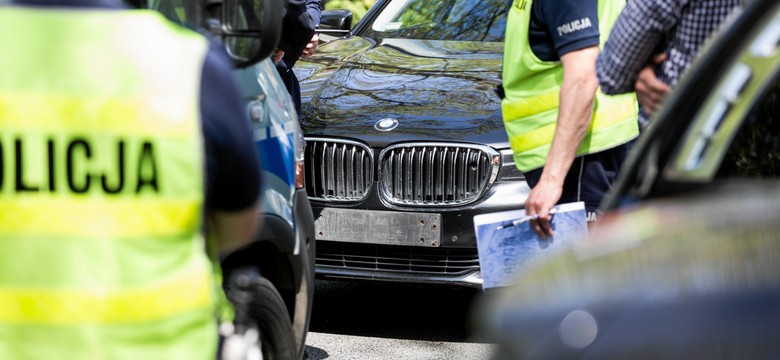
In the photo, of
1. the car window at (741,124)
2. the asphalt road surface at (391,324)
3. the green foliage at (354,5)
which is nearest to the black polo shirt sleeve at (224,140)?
the car window at (741,124)

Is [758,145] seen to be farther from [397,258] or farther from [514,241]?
[397,258]

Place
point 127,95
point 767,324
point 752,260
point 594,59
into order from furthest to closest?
1. point 594,59
2. point 127,95
3. point 752,260
4. point 767,324

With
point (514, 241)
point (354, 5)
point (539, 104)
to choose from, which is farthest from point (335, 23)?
point (354, 5)

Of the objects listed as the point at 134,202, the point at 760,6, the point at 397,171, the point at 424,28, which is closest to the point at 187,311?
the point at 134,202

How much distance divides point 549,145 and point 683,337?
2599mm

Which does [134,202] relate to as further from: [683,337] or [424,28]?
[424,28]

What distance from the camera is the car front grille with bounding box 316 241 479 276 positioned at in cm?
588

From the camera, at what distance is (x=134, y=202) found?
2230mm

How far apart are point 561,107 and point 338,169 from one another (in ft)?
6.42

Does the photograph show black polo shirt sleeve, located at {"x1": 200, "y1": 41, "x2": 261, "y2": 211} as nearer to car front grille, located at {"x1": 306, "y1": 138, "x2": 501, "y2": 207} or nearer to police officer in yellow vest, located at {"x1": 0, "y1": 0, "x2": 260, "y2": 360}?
police officer in yellow vest, located at {"x1": 0, "y1": 0, "x2": 260, "y2": 360}

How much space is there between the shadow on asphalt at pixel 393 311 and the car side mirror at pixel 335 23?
5.41ft

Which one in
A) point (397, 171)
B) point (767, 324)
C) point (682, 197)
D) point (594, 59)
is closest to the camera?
point (767, 324)

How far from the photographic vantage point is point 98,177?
2229 mm

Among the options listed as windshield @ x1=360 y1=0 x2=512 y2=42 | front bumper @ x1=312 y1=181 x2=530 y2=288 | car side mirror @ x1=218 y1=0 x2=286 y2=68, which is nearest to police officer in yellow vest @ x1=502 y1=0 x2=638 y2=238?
car side mirror @ x1=218 y1=0 x2=286 y2=68
